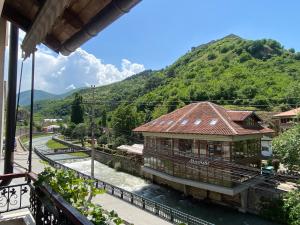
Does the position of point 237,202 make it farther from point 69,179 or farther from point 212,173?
point 69,179

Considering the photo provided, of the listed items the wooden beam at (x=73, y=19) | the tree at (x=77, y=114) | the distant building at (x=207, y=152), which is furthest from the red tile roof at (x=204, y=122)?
the tree at (x=77, y=114)

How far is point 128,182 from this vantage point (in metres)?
28.0

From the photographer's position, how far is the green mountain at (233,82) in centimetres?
5641

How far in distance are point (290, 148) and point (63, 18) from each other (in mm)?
18614

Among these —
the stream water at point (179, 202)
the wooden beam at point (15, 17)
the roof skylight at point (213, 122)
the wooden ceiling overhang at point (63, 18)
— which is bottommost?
the stream water at point (179, 202)

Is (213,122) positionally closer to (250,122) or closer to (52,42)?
(250,122)

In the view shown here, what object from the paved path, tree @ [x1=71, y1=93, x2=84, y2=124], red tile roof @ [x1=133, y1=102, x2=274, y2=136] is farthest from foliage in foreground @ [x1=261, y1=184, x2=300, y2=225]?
tree @ [x1=71, y1=93, x2=84, y2=124]

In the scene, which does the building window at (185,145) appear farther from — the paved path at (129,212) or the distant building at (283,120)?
the distant building at (283,120)

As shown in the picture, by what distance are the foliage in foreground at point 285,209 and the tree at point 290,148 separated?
235 centimetres

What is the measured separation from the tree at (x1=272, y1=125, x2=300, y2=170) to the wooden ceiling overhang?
705 inches

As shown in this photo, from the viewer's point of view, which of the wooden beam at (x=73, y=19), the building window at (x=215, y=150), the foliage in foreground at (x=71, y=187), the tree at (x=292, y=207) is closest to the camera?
the foliage in foreground at (x=71, y=187)

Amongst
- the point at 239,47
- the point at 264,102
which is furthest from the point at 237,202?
the point at 239,47

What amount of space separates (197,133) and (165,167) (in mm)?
4565

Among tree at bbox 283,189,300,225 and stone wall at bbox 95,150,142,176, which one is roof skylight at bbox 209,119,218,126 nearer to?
tree at bbox 283,189,300,225
